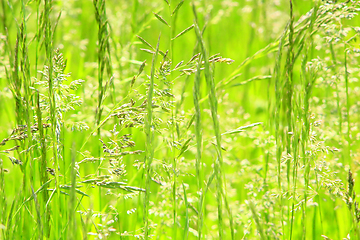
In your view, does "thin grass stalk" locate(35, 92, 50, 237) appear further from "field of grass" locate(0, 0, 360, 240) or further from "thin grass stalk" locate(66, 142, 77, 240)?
"thin grass stalk" locate(66, 142, 77, 240)

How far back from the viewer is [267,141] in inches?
63.4

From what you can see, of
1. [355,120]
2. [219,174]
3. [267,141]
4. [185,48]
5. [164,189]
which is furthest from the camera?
[185,48]

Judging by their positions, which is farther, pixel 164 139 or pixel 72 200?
pixel 164 139

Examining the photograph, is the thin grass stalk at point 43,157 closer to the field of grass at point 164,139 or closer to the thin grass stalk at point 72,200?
the field of grass at point 164,139

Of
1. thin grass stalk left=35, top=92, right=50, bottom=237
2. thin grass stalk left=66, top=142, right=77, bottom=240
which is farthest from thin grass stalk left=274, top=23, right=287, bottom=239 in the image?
thin grass stalk left=35, top=92, right=50, bottom=237

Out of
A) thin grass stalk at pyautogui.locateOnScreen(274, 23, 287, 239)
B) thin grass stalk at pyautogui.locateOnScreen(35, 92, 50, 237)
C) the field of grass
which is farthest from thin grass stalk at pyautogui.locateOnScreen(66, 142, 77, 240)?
thin grass stalk at pyautogui.locateOnScreen(274, 23, 287, 239)

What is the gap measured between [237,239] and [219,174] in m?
Answer: 0.95

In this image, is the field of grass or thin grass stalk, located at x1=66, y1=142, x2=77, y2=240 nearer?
thin grass stalk, located at x1=66, y1=142, x2=77, y2=240

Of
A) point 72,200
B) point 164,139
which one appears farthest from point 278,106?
point 72,200

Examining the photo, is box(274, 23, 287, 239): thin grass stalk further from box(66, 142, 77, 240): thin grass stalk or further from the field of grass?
box(66, 142, 77, 240): thin grass stalk

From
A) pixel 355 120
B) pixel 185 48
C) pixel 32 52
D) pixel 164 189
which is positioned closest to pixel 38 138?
pixel 164 189

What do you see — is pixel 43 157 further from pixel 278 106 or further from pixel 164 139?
pixel 278 106

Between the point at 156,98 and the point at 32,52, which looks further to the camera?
the point at 32,52

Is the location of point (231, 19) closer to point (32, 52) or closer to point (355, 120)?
point (32, 52)
